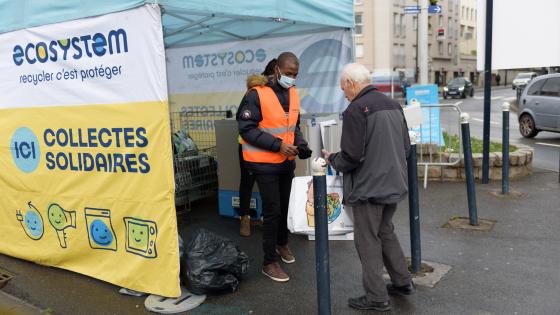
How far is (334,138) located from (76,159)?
8.48 ft

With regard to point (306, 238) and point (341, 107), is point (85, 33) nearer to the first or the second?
point (306, 238)

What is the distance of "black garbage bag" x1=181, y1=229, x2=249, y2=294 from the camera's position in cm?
390

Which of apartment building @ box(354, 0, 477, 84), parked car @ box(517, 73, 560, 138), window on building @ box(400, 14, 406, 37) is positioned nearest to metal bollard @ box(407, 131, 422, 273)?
parked car @ box(517, 73, 560, 138)

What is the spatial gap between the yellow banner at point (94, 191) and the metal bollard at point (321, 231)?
1151 millimetres

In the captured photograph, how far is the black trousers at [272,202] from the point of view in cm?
409

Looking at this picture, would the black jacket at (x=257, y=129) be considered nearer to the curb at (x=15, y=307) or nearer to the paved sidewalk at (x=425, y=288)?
the paved sidewalk at (x=425, y=288)

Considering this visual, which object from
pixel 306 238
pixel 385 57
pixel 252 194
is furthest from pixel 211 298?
pixel 385 57

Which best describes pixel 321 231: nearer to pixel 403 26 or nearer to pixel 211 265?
pixel 211 265

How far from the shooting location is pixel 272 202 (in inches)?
161

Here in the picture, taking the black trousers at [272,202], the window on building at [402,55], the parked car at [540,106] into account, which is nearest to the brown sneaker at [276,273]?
the black trousers at [272,202]

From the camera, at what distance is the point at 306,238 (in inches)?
208

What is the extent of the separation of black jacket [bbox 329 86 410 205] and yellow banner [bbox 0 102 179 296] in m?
1.31

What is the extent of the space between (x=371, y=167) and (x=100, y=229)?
2.34 meters

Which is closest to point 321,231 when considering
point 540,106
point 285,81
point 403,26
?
point 285,81
